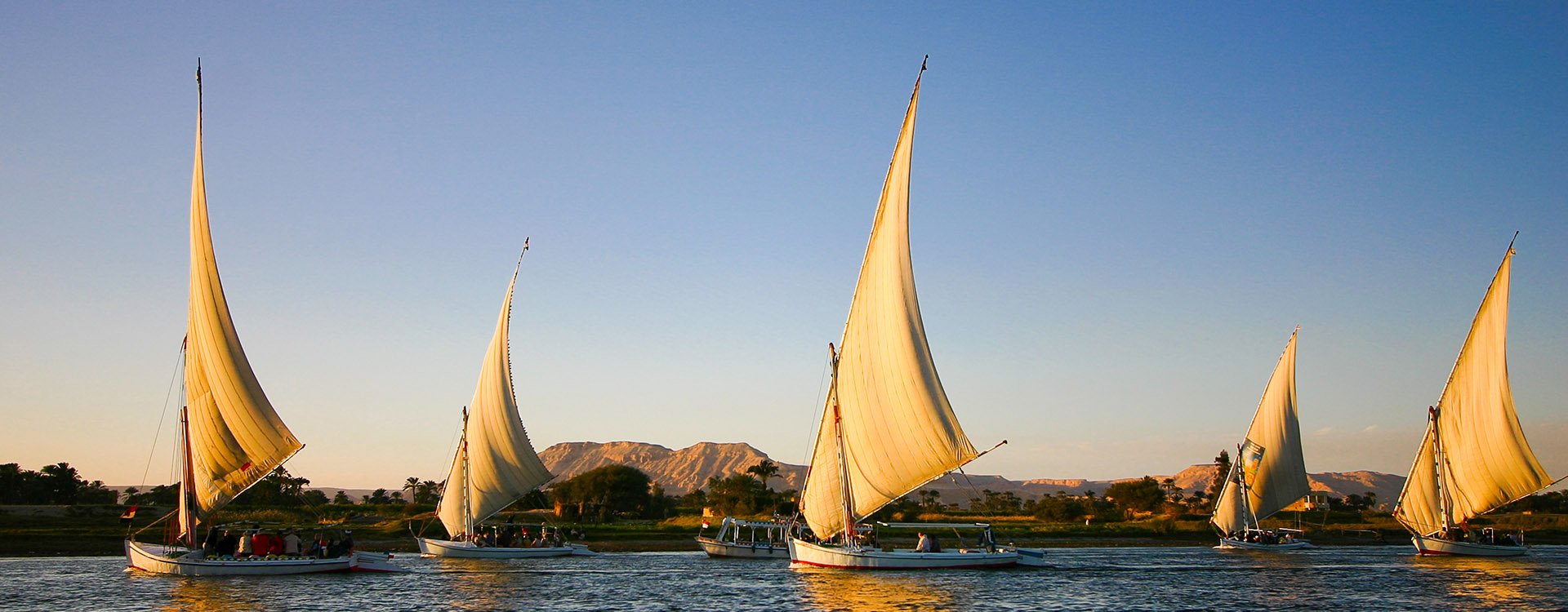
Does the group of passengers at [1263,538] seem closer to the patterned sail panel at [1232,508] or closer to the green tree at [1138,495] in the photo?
the patterned sail panel at [1232,508]

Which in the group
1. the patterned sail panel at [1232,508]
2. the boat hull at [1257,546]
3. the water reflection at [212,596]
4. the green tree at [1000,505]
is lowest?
the water reflection at [212,596]

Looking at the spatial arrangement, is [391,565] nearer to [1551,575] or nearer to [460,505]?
[460,505]

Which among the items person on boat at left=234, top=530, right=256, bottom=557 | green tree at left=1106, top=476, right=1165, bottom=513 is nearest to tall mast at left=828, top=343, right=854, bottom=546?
person on boat at left=234, top=530, right=256, bottom=557

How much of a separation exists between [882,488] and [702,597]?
9.87 meters

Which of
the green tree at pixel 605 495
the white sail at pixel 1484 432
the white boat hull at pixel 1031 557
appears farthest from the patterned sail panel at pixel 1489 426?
the green tree at pixel 605 495

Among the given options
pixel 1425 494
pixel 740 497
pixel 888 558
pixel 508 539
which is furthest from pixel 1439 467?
pixel 740 497

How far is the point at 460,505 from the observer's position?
221ft

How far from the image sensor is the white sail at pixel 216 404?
4503cm

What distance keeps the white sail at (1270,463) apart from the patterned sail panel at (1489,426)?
11576 mm

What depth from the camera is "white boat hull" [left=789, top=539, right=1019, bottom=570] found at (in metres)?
49.4

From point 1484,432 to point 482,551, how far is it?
179 feet

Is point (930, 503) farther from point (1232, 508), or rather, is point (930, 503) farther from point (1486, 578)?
point (1486, 578)

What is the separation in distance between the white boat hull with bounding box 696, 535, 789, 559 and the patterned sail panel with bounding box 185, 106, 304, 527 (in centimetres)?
2705

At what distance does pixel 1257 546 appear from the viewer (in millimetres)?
77062
